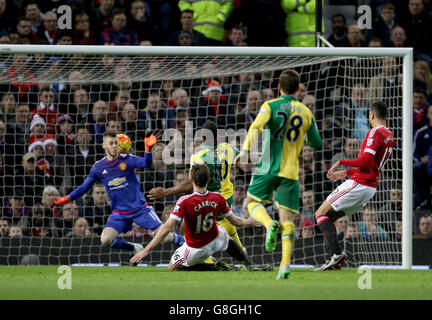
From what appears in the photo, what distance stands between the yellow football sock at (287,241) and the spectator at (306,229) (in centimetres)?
438

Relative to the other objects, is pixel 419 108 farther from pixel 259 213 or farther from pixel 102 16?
pixel 259 213

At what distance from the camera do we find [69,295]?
→ 23.5ft

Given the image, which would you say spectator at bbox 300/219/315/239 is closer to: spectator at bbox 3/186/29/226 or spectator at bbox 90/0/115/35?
spectator at bbox 3/186/29/226

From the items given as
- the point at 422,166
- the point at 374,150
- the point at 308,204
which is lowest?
the point at 308,204

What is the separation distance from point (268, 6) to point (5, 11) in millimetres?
4864

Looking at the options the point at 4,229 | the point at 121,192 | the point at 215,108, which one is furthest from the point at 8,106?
the point at 215,108

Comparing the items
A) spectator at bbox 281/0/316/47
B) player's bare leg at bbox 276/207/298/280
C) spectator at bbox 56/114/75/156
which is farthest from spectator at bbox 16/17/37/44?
player's bare leg at bbox 276/207/298/280

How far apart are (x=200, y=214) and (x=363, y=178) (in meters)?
2.17

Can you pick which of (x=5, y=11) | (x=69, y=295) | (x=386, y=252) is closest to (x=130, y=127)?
(x=5, y=11)

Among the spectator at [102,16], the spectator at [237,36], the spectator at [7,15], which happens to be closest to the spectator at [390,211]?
the spectator at [237,36]

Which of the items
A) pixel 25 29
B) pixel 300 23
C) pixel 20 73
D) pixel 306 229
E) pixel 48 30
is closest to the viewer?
pixel 20 73

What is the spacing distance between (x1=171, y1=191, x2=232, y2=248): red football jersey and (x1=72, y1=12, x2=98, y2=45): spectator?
6701 millimetres

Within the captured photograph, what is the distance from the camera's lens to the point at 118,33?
1545 centimetres

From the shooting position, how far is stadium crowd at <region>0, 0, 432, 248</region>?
1299 centimetres
